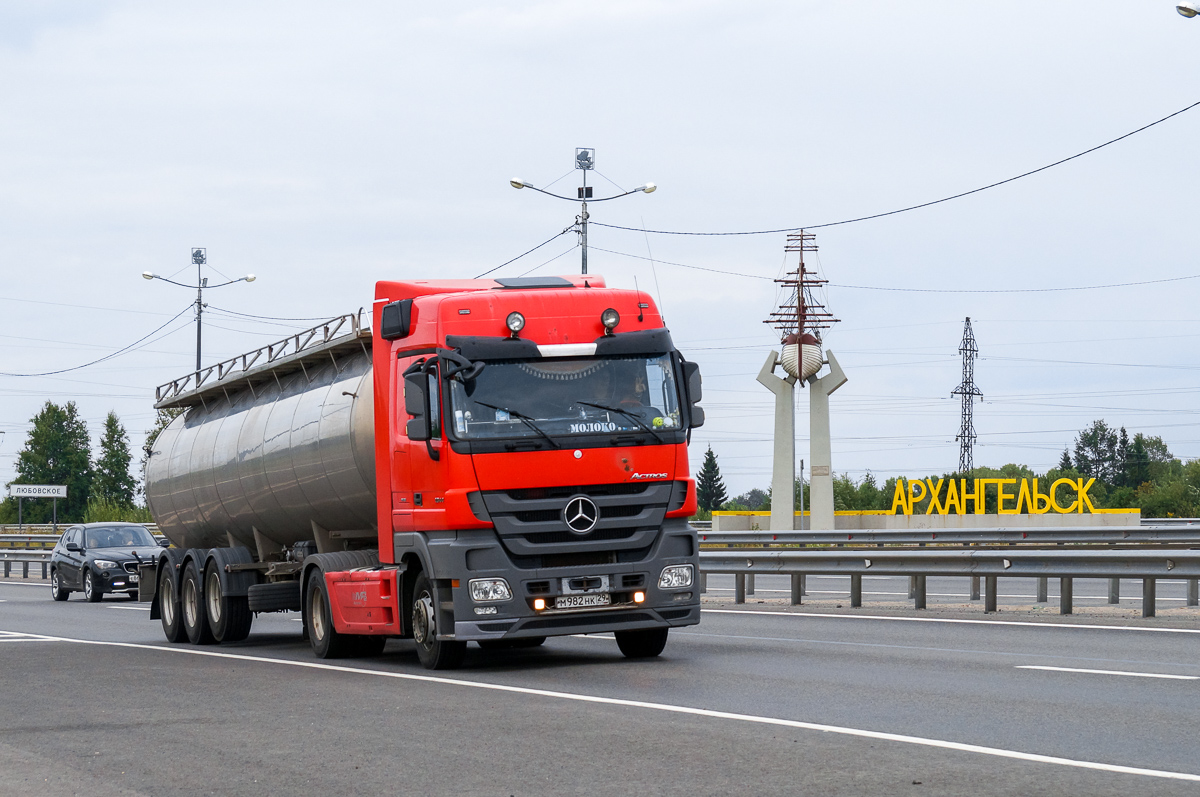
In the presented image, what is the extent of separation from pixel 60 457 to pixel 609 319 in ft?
472

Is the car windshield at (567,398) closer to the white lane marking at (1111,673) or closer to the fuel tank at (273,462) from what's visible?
the fuel tank at (273,462)

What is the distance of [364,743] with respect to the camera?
863 cm

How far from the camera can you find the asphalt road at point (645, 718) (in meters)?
7.24

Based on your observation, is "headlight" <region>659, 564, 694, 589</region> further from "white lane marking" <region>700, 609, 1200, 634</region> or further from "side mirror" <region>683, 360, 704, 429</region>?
"white lane marking" <region>700, 609, 1200, 634</region>

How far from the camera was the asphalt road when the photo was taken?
724 cm

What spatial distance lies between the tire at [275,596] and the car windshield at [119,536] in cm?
1511

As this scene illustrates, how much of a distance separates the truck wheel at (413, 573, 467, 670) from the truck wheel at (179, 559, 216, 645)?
5.75 m

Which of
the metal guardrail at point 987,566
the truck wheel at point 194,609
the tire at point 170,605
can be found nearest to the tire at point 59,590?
the tire at point 170,605

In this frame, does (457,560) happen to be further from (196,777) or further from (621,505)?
(196,777)

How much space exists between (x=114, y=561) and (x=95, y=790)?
23884 mm

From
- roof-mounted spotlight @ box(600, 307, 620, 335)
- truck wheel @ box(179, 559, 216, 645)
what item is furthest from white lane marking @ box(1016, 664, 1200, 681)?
truck wheel @ box(179, 559, 216, 645)

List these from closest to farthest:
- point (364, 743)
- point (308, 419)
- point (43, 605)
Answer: point (364, 743) < point (308, 419) < point (43, 605)

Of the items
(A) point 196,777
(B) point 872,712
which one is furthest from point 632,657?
(A) point 196,777

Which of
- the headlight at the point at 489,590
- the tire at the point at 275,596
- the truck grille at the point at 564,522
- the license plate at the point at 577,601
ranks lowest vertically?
the tire at the point at 275,596
